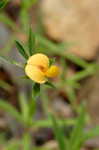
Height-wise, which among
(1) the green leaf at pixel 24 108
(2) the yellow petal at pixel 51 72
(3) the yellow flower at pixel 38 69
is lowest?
(1) the green leaf at pixel 24 108

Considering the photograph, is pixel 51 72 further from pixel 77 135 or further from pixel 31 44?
pixel 77 135

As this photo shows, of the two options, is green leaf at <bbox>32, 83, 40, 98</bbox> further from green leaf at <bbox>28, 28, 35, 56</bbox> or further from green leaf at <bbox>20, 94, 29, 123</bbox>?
green leaf at <bbox>20, 94, 29, 123</bbox>

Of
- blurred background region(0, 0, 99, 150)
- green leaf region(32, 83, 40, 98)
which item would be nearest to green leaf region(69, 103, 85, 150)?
blurred background region(0, 0, 99, 150)

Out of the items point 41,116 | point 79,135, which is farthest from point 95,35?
point 79,135

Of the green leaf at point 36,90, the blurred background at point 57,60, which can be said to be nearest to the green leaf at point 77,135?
the blurred background at point 57,60

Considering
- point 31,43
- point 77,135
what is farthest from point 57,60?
point 31,43

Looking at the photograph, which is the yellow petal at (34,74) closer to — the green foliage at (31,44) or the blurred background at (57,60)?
the green foliage at (31,44)
